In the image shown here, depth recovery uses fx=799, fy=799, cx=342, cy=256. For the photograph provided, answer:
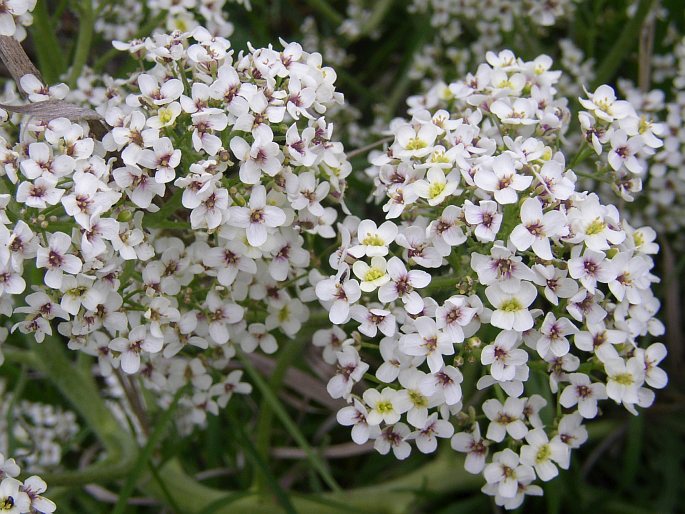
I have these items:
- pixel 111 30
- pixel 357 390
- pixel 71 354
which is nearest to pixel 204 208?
pixel 357 390

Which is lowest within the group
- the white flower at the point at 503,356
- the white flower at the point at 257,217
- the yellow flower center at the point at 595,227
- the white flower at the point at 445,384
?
the white flower at the point at 445,384

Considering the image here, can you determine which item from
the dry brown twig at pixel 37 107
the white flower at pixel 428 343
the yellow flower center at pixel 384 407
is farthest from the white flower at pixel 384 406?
the dry brown twig at pixel 37 107

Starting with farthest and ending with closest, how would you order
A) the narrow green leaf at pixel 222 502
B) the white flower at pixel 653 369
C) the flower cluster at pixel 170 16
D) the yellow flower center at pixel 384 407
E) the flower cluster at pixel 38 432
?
the flower cluster at pixel 38 432 < the flower cluster at pixel 170 16 < the narrow green leaf at pixel 222 502 < the white flower at pixel 653 369 < the yellow flower center at pixel 384 407

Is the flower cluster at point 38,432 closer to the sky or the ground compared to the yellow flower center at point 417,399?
closer to the ground

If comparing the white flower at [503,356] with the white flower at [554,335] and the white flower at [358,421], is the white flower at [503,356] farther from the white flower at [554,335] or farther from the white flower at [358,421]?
the white flower at [358,421]

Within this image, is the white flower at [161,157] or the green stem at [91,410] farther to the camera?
the green stem at [91,410]

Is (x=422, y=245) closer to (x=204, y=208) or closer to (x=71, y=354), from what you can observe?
(x=204, y=208)
